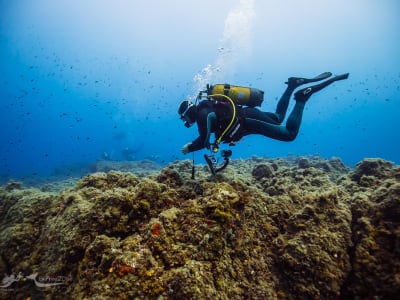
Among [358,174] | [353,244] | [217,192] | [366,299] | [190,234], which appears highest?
[358,174]

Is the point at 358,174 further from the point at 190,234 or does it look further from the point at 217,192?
the point at 190,234

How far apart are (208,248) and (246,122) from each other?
13.2 ft

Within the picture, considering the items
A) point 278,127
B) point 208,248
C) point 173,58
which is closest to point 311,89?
point 278,127

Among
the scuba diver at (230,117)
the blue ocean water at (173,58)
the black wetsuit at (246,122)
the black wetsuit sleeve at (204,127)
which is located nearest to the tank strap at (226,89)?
the scuba diver at (230,117)

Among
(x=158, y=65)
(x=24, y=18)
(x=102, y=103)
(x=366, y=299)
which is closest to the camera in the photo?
(x=366, y=299)

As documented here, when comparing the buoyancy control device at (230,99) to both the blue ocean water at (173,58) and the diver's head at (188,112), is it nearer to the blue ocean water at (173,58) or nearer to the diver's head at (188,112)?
the diver's head at (188,112)

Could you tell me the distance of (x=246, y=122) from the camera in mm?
6023

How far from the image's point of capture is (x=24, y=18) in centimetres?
10006

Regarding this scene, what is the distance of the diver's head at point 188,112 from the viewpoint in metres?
5.64

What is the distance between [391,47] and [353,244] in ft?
543

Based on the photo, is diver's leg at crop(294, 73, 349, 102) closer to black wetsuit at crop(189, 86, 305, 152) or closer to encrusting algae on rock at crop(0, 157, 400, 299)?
black wetsuit at crop(189, 86, 305, 152)

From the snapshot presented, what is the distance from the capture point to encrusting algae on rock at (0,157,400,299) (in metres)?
2.49

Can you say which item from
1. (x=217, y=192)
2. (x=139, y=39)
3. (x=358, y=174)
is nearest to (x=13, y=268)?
(x=217, y=192)

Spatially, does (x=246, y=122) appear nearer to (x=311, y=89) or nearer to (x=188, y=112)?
(x=188, y=112)
